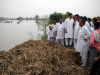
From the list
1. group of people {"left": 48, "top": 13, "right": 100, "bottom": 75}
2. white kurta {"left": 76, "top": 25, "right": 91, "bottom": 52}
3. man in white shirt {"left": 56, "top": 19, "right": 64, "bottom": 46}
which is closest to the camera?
white kurta {"left": 76, "top": 25, "right": 91, "bottom": 52}

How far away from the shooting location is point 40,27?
338 inches

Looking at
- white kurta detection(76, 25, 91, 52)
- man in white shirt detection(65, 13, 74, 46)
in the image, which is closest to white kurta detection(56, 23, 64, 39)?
man in white shirt detection(65, 13, 74, 46)

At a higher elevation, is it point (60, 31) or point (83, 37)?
point (60, 31)

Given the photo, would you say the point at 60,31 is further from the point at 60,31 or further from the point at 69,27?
the point at 69,27

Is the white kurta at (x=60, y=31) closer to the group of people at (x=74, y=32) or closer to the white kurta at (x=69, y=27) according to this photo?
the group of people at (x=74, y=32)

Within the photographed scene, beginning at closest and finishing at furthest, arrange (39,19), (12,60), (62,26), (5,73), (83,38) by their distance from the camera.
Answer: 1. (5,73)
2. (12,60)
3. (83,38)
4. (62,26)
5. (39,19)

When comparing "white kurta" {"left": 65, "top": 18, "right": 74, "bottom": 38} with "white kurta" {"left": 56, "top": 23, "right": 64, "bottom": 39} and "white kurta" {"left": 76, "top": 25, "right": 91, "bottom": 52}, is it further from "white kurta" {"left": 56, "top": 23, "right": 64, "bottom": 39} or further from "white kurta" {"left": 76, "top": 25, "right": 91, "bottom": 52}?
"white kurta" {"left": 76, "top": 25, "right": 91, "bottom": 52}

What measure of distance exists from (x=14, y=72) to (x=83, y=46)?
2.68m

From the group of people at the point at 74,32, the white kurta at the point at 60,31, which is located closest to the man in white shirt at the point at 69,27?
the group of people at the point at 74,32

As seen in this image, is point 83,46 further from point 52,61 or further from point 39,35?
point 39,35

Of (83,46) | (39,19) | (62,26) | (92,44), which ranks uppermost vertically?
(39,19)

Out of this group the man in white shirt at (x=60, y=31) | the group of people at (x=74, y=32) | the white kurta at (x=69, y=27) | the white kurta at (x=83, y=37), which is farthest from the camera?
the man in white shirt at (x=60, y=31)

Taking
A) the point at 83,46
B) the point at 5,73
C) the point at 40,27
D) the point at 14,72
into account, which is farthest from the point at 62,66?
the point at 40,27

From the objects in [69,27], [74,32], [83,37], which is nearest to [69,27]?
[69,27]
